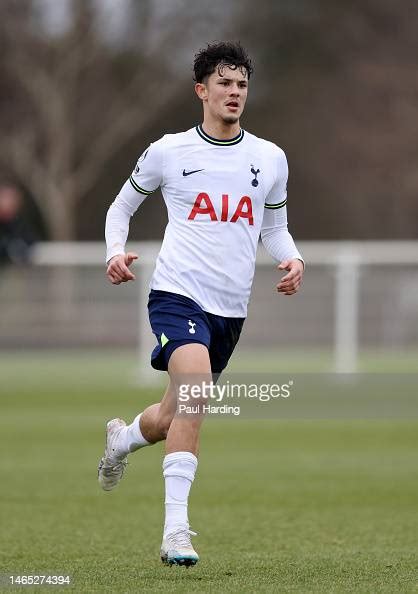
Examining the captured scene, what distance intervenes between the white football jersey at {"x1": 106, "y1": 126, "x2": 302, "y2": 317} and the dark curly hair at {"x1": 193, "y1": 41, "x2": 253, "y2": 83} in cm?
30

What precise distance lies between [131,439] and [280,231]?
1.31 m

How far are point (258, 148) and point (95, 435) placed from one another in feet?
25.8

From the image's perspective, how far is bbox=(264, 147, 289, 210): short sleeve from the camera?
23.7ft

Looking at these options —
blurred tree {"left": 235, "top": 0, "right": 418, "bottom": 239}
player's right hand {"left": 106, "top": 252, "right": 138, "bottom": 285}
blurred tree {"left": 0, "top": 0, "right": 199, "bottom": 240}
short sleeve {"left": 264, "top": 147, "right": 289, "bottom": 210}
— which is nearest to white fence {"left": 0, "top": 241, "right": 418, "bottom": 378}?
short sleeve {"left": 264, "top": 147, "right": 289, "bottom": 210}

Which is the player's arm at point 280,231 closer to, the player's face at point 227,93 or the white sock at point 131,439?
the player's face at point 227,93

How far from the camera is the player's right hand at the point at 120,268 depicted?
22.2ft

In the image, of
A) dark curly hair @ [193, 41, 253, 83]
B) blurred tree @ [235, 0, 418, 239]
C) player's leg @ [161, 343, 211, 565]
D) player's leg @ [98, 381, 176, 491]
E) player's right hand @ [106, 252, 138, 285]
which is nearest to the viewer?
player's leg @ [161, 343, 211, 565]

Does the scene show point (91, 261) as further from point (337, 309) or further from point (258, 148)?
point (258, 148)

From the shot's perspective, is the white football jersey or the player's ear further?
the player's ear

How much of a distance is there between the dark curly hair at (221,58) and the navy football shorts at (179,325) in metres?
1.11

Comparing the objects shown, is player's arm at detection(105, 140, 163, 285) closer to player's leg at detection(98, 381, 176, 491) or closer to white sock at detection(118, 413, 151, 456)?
player's leg at detection(98, 381, 176, 491)

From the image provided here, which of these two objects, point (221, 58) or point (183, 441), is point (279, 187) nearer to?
point (221, 58)

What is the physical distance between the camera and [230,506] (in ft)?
31.8

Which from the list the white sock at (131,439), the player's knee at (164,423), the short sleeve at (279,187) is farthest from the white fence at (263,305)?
the player's knee at (164,423)
